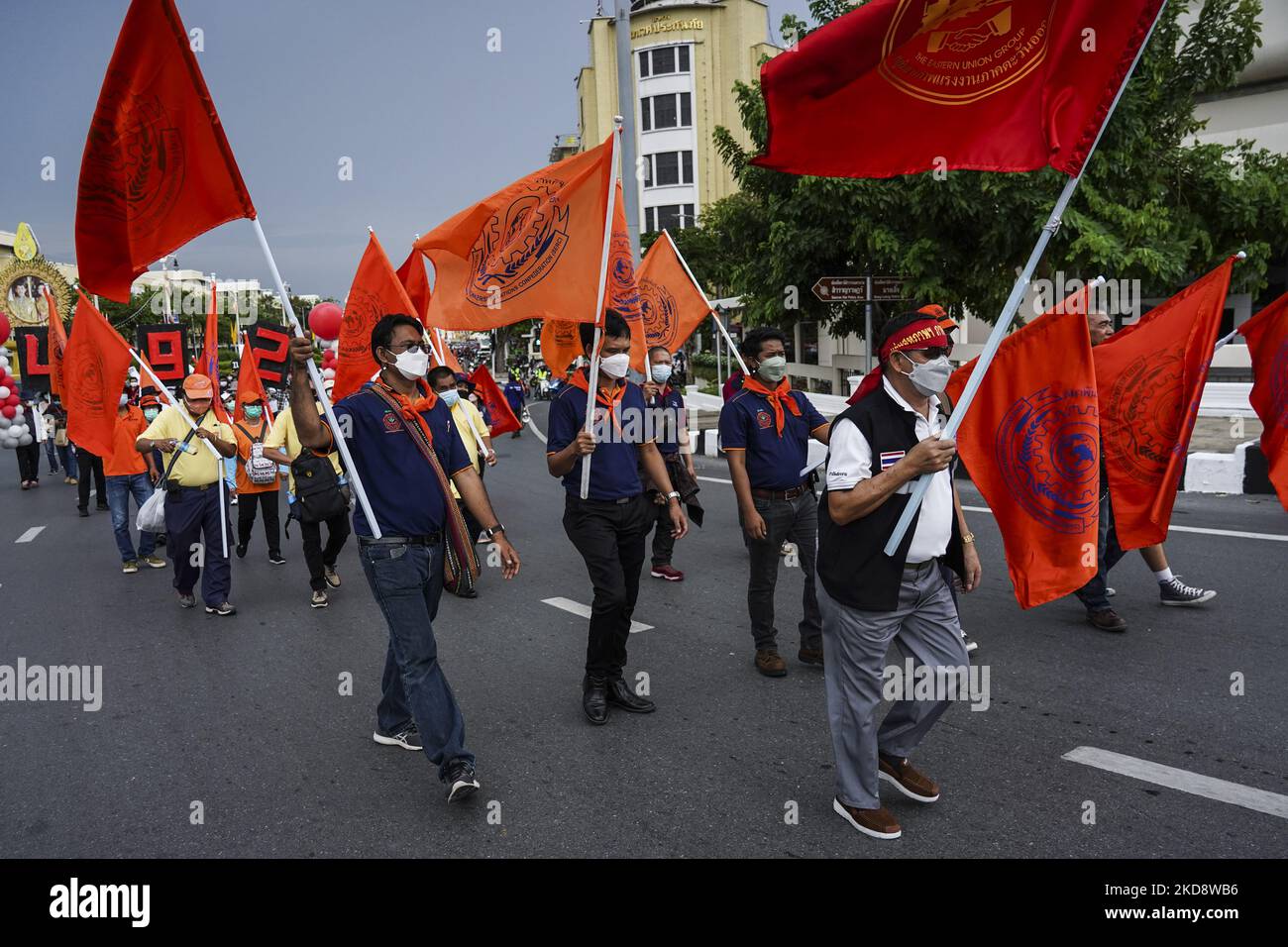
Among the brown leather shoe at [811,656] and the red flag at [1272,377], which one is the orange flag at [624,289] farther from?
the red flag at [1272,377]

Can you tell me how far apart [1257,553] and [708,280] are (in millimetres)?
32449

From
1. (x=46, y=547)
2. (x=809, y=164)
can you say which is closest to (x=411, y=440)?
(x=809, y=164)

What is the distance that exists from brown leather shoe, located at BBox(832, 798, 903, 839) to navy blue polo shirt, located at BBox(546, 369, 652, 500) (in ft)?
6.25

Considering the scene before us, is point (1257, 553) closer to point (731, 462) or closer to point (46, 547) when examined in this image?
point (731, 462)

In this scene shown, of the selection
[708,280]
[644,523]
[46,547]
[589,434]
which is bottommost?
[46,547]

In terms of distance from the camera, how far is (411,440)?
412cm

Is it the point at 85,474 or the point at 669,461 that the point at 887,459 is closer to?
the point at 669,461

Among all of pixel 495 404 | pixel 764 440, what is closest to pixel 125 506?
pixel 495 404

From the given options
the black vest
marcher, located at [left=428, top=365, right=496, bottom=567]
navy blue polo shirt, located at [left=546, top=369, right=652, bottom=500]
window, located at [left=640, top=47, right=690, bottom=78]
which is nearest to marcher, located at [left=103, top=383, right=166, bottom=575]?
marcher, located at [left=428, top=365, right=496, bottom=567]

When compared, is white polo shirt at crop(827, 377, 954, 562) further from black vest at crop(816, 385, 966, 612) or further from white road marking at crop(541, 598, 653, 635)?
white road marking at crop(541, 598, 653, 635)

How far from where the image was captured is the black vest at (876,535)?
3391 mm

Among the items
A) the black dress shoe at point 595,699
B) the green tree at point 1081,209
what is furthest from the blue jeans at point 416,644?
the green tree at point 1081,209

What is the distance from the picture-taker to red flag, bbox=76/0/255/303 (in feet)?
14.1

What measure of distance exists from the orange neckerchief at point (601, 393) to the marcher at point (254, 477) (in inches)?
173
